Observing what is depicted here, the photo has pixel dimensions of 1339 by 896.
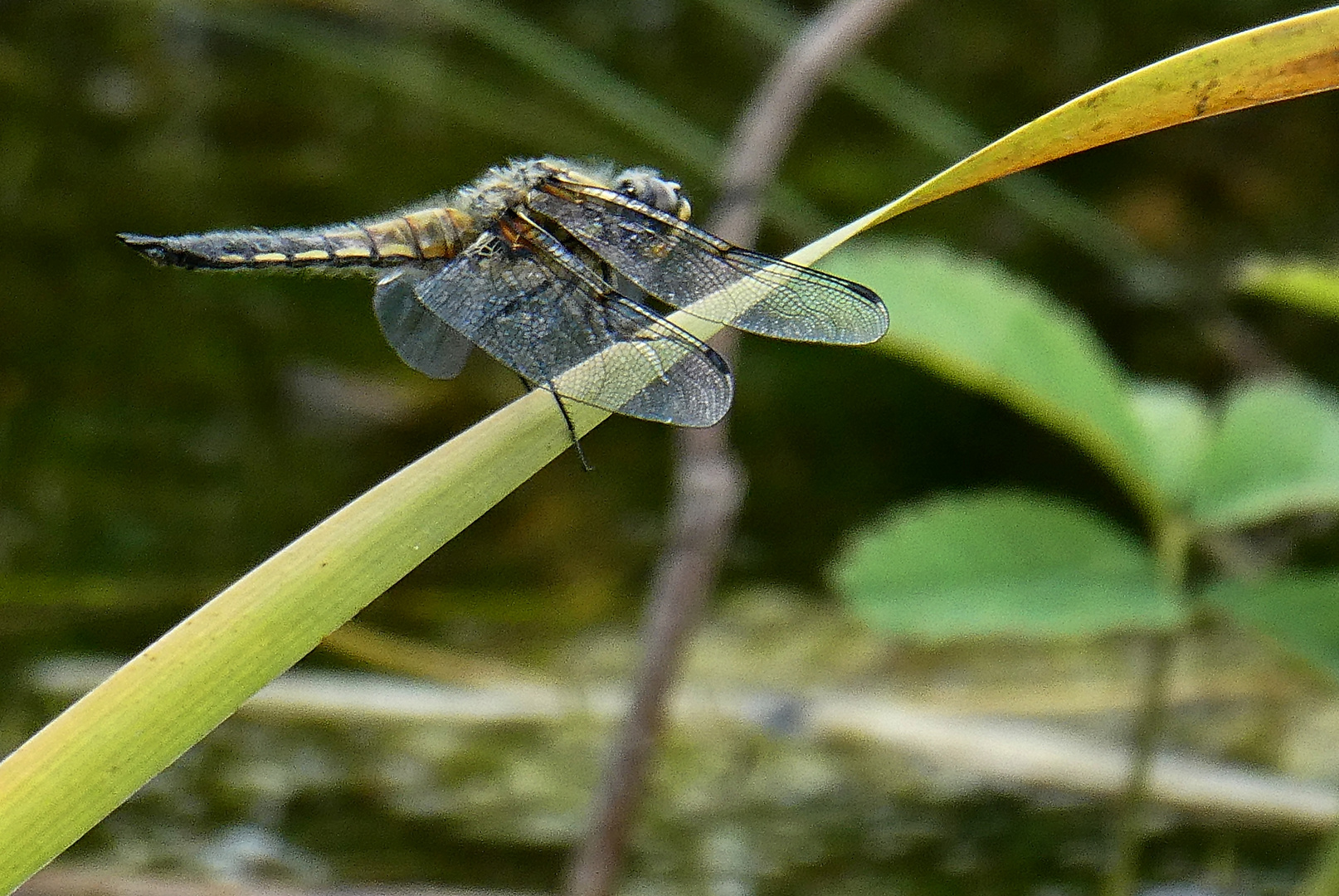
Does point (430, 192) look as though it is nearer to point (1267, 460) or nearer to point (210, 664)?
point (1267, 460)

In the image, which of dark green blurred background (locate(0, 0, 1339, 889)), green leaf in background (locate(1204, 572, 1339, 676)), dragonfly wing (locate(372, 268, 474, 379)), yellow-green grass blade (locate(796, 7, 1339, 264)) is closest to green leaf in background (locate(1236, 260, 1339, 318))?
green leaf in background (locate(1204, 572, 1339, 676))

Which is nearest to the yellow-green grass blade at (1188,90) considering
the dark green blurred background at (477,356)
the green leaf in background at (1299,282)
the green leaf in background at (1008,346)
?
the green leaf in background at (1299,282)

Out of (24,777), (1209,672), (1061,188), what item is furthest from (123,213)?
(24,777)

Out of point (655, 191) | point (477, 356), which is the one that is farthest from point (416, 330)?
point (477, 356)

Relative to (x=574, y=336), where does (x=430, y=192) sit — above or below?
above

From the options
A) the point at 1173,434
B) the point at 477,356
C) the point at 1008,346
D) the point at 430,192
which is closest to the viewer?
the point at 1008,346

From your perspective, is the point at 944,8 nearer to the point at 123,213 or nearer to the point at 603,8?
the point at 603,8
